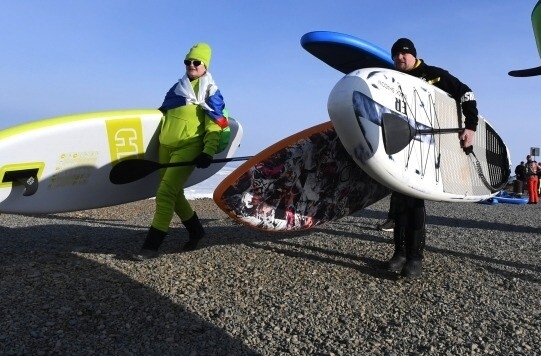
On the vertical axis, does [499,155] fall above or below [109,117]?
below

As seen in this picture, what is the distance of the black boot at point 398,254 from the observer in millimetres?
3492

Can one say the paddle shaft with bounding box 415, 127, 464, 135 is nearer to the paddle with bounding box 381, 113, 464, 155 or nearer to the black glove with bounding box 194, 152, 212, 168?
the paddle with bounding box 381, 113, 464, 155

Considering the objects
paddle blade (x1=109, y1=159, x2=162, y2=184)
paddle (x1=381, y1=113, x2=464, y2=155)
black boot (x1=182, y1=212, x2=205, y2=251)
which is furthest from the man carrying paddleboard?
paddle blade (x1=109, y1=159, x2=162, y2=184)

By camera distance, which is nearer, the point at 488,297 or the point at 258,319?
the point at 258,319

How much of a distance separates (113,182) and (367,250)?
7.69ft

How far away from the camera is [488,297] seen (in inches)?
118

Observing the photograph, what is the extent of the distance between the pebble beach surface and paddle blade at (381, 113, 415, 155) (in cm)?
92

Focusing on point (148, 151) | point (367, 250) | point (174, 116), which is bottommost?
point (367, 250)

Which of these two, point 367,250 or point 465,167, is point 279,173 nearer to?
point 367,250

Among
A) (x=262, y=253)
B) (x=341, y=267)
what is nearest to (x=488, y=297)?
(x=341, y=267)

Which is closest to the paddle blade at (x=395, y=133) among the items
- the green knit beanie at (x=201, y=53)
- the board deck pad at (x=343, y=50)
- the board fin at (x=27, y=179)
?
the board deck pad at (x=343, y=50)

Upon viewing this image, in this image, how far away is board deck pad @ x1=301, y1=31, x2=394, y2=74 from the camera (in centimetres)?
445

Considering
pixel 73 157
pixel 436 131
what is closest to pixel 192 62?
pixel 73 157

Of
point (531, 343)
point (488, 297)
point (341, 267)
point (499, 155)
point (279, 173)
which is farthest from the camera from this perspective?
point (499, 155)
